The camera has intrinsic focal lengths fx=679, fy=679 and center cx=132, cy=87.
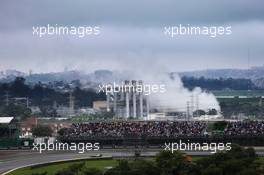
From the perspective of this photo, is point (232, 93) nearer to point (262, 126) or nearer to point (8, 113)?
point (8, 113)

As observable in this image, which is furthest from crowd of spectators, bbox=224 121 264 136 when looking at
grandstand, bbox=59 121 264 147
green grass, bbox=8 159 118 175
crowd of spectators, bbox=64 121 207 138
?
green grass, bbox=8 159 118 175

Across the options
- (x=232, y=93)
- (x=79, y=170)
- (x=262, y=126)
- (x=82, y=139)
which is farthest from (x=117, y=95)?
(x=232, y=93)

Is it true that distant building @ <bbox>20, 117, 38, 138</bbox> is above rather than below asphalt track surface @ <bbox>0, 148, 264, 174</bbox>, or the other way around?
above

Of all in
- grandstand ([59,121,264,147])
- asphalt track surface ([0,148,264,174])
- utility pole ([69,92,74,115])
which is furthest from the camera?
utility pole ([69,92,74,115])

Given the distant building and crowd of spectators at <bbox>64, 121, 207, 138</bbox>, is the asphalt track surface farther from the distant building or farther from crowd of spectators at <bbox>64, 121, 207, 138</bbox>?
the distant building

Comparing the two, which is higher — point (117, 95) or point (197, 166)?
point (117, 95)

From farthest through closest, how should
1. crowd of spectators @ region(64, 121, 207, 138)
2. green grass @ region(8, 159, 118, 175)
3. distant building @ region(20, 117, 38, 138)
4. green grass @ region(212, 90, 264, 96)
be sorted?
green grass @ region(212, 90, 264, 96)
distant building @ region(20, 117, 38, 138)
crowd of spectators @ region(64, 121, 207, 138)
green grass @ region(8, 159, 118, 175)

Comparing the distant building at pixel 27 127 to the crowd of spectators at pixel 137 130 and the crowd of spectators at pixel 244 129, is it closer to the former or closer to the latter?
the crowd of spectators at pixel 137 130
